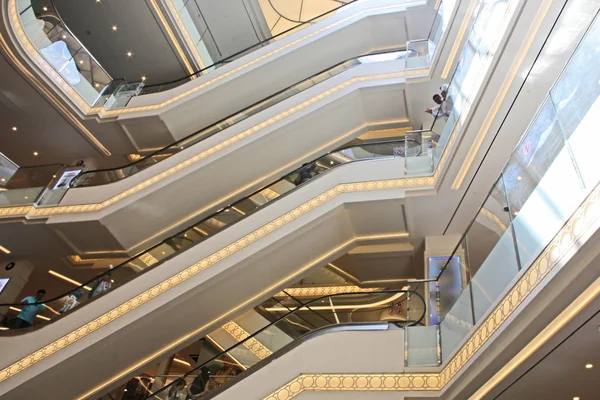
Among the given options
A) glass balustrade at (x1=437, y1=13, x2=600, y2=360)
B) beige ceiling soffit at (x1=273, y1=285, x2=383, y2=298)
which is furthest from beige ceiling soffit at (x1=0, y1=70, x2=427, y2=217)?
glass balustrade at (x1=437, y1=13, x2=600, y2=360)

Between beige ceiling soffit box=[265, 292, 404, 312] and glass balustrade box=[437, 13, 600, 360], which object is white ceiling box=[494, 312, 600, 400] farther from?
beige ceiling soffit box=[265, 292, 404, 312]

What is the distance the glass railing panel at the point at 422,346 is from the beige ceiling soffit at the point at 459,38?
222 inches

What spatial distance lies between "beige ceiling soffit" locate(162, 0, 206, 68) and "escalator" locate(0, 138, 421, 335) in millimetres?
6786

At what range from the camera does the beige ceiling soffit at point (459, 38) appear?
897 centimetres

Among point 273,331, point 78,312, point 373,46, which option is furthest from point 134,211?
point 373,46

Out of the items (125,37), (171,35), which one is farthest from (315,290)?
(125,37)

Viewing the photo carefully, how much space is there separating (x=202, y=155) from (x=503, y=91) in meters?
5.64

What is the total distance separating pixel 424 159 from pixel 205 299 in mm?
4128

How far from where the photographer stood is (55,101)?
10.8m

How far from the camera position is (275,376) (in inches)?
237

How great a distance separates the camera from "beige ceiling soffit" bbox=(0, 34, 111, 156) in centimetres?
968

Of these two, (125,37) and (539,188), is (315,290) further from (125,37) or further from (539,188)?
(125,37)

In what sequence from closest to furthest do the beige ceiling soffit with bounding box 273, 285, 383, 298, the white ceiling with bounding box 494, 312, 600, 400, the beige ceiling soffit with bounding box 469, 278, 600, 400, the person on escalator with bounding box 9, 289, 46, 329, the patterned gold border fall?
the beige ceiling soffit with bounding box 469, 278, 600, 400 → the white ceiling with bounding box 494, 312, 600, 400 → the person on escalator with bounding box 9, 289, 46, 329 → the patterned gold border → the beige ceiling soffit with bounding box 273, 285, 383, 298

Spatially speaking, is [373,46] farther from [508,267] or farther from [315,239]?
[508,267]
